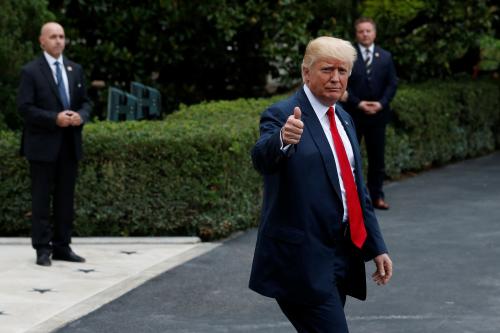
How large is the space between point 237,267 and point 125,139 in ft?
6.27

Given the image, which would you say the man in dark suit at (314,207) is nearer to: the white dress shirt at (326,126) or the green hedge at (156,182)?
the white dress shirt at (326,126)

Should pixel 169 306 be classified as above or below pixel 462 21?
below

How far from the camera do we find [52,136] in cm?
964

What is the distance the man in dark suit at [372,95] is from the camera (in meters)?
12.6

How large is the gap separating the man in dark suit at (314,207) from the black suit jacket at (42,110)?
14.7ft

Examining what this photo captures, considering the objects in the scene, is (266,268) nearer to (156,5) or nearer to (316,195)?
(316,195)

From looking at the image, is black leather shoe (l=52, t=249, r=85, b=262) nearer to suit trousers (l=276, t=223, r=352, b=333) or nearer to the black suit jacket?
the black suit jacket

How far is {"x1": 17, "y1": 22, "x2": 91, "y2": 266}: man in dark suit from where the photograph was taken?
9.64 m

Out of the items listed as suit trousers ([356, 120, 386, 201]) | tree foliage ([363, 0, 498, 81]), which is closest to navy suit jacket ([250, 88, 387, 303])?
suit trousers ([356, 120, 386, 201])

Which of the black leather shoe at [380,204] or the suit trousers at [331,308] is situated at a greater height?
the suit trousers at [331,308]

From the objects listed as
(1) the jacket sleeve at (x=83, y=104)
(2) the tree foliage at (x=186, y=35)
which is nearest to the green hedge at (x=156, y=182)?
(1) the jacket sleeve at (x=83, y=104)

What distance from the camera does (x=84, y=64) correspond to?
55.8 feet

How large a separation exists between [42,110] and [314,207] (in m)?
4.74

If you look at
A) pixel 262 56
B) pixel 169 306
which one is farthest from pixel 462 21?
pixel 169 306
